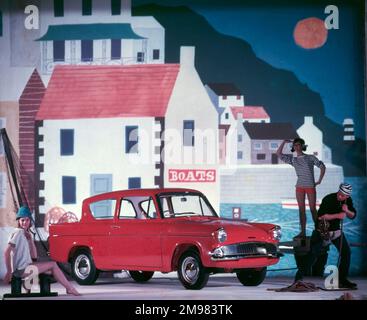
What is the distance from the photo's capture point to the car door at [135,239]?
35.1 ft

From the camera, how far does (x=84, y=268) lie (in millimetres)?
11359

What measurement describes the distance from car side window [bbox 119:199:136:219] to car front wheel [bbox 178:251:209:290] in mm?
916

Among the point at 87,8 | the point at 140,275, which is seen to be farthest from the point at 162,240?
the point at 87,8

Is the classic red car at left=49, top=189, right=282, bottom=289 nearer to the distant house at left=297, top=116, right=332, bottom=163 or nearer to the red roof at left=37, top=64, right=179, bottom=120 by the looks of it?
the red roof at left=37, top=64, right=179, bottom=120

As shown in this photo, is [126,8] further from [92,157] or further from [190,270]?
[190,270]

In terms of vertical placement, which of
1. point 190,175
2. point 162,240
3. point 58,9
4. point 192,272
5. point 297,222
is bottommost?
point 192,272

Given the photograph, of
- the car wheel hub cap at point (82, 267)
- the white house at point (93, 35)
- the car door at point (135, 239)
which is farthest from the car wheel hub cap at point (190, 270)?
the white house at point (93, 35)

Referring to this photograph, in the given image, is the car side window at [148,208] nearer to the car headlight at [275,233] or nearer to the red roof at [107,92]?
the car headlight at [275,233]

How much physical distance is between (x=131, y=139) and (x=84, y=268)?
1.90 metres

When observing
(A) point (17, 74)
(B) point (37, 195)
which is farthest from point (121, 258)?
(A) point (17, 74)

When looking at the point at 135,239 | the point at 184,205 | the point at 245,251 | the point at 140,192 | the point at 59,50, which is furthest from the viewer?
the point at 59,50

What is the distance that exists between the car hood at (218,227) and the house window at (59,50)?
3042 millimetres

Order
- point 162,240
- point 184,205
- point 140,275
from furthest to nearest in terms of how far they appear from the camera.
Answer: point 140,275, point 184,205, point 162,240

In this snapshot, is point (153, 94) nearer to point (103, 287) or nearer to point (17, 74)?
point (17, 74)
